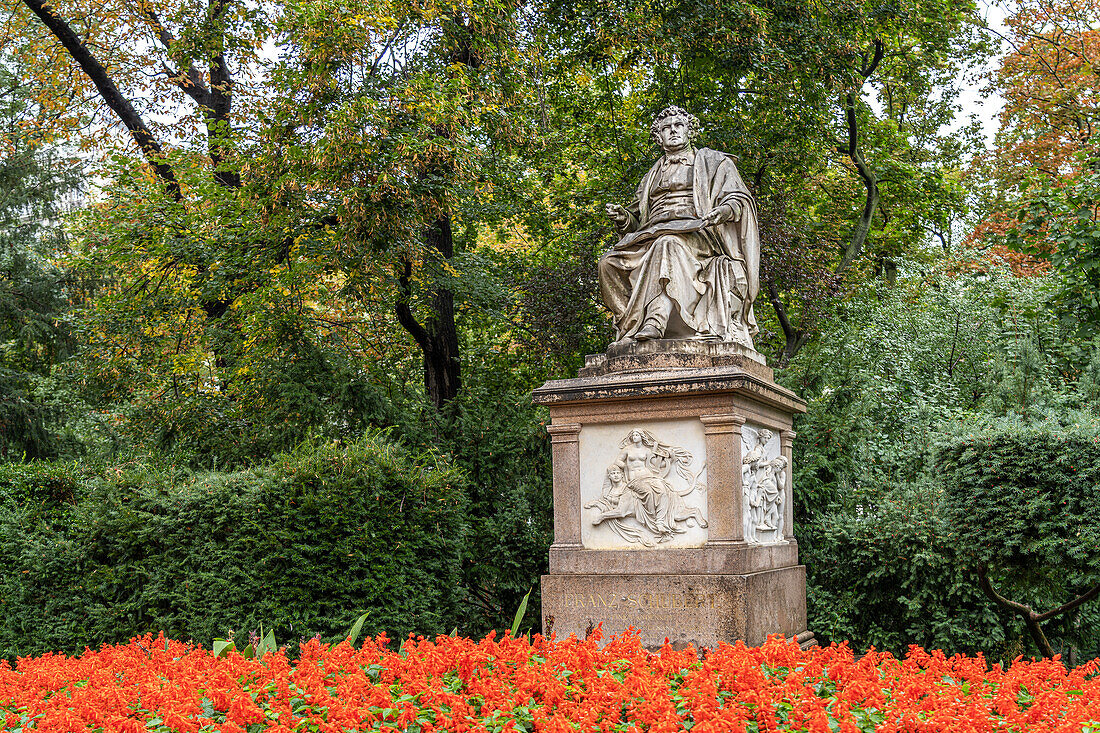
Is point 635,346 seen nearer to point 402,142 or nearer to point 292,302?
point 402,142

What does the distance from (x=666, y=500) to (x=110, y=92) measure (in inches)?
405

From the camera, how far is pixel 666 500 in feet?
22.8

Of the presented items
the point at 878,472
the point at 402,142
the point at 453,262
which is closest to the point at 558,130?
the point at 453,262

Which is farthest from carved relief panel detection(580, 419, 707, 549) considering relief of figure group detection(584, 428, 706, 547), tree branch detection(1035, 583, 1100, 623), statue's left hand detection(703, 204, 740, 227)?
tree branch detection(1035, 583, 1100, 623)

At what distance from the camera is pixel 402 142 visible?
32.4ft

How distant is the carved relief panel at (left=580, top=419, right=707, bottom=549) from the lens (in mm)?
6898

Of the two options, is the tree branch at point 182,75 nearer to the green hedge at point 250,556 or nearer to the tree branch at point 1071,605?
the green hedge at point 250,556

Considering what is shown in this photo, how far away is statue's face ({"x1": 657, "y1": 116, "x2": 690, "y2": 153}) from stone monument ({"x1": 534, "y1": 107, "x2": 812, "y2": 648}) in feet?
0.03

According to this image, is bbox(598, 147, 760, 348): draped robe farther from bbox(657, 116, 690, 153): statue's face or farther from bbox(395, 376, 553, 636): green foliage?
bbox(395, 376, 553, 636): green foliage

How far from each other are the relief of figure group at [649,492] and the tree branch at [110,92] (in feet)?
25.5

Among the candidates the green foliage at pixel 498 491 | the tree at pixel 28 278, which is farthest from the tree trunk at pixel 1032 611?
the tree at pixel 28 278

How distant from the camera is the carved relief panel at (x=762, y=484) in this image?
7016 mm

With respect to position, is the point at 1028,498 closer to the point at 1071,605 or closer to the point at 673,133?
the point at 1071,605

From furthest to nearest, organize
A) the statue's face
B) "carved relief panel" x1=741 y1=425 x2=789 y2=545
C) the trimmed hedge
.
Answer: the statue's face < the trimmed hedge < "carved relief panel" x1=741 y1=425 x2=789 y2=545
